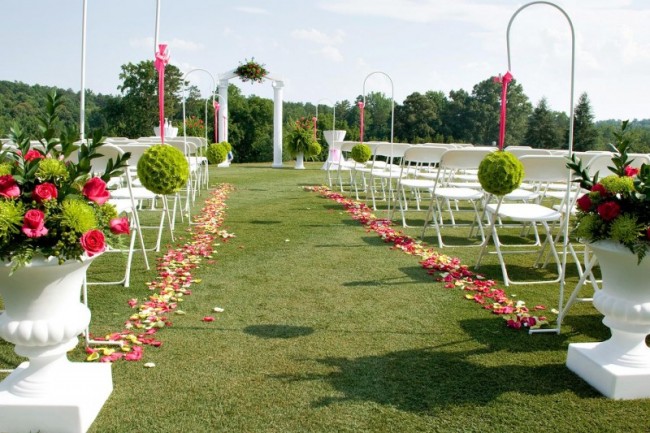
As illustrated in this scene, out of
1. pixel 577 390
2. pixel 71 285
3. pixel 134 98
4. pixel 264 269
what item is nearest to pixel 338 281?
pixel 264 269

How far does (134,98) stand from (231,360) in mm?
32853

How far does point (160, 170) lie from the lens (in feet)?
12.3

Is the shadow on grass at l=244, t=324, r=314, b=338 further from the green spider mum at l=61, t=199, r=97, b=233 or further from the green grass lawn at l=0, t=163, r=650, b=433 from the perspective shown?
the green spider mum at l=61, t=199, r=97, b=233

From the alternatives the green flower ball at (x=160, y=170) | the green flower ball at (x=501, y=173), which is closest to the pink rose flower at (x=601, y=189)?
the green flower ball at (x=501, y=173)

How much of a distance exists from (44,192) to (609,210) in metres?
2.26

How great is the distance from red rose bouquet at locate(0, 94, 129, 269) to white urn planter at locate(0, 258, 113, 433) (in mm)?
72

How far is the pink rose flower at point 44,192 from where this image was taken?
71.5 inches

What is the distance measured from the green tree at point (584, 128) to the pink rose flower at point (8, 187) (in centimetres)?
3594

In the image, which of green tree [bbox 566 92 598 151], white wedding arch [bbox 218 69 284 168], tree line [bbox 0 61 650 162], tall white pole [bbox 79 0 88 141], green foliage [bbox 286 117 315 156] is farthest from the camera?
green tree [bbox 566 92 598 151]

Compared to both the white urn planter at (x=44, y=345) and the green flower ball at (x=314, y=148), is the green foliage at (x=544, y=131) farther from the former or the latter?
the white urn planter at (x=44, y=345)

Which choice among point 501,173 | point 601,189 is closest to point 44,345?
point 601,189

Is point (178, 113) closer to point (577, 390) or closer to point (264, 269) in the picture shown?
point (264, 269)

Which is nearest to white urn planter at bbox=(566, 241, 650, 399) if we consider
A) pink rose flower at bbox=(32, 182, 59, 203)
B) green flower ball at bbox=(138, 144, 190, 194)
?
pink rose flower at bbox=(32, 182, 59, 203)

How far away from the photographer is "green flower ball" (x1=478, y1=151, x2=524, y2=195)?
140 inches
